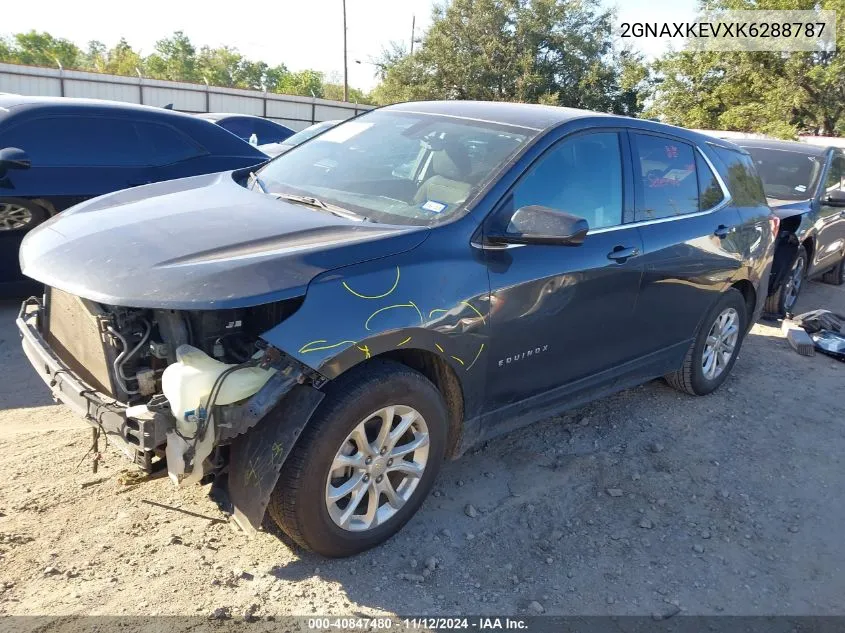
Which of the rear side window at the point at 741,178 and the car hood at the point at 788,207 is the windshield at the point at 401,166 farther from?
the car hood at the point at 788,207

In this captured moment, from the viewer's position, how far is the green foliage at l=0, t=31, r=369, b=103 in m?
51.1

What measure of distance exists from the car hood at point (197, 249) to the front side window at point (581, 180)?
0.76 m

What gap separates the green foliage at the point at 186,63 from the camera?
51094 millimetres

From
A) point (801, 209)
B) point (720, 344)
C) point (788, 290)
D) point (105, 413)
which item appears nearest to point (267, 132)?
point (801, 209)

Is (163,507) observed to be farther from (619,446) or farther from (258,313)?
(619,446)

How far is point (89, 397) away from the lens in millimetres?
2602

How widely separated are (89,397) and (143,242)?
623 mm

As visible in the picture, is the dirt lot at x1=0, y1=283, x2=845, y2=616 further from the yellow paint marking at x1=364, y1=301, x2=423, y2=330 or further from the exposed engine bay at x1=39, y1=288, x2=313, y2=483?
the yellow paint marking at x1=364, y1=301, x2=423, y2=330

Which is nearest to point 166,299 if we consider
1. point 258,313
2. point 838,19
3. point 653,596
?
point 258,313

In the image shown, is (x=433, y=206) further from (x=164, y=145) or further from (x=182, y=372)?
(x=164, y=145)

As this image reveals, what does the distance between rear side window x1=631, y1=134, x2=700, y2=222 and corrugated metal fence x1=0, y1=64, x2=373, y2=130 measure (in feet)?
72.0

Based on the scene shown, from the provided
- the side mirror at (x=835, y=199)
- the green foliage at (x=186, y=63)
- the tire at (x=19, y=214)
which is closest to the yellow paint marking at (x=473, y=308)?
the tire at (x=19, y=214)

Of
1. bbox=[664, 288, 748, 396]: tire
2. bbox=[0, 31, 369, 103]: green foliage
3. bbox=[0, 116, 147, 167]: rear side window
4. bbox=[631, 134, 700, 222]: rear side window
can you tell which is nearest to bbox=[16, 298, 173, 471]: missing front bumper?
bbox=[631, 134, 700, 222]: rear side window

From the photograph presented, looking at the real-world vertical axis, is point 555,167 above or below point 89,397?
above
